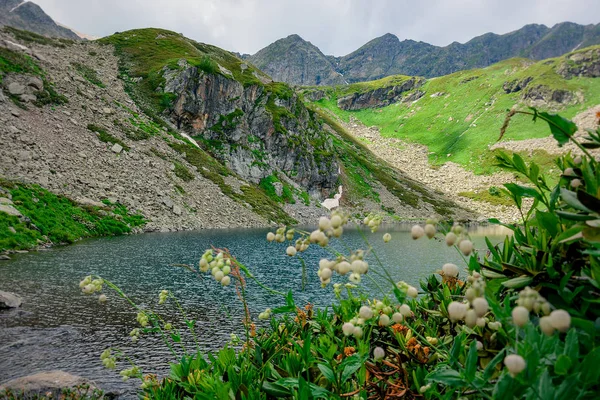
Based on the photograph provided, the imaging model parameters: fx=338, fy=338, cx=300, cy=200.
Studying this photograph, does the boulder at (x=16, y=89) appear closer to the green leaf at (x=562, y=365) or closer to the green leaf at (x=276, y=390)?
the green leaf at (x=276, y=390)

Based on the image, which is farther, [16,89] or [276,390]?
[16,89]

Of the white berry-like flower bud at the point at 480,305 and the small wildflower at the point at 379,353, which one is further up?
the white berry-like flower bud at the point at 480,305

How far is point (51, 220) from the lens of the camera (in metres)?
36.2

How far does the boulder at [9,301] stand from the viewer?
1656 centimetres

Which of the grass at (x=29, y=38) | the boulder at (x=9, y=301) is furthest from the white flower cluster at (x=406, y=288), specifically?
the grass at (x=29, y=38)

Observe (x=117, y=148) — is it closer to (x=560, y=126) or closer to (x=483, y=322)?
(x=560, y=126)

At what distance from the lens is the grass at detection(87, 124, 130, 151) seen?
6066 cm

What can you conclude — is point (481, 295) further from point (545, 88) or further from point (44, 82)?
point (545, 88)

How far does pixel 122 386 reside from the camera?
10891 mm

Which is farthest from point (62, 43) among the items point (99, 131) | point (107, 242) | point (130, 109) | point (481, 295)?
point (481, 295)

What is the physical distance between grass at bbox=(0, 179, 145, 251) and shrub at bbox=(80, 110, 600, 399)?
34.0 m

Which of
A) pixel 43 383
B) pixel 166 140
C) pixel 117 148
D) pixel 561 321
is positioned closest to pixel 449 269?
pixel 561 321

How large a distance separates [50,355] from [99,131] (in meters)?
59.3

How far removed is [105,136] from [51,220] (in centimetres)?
2986
